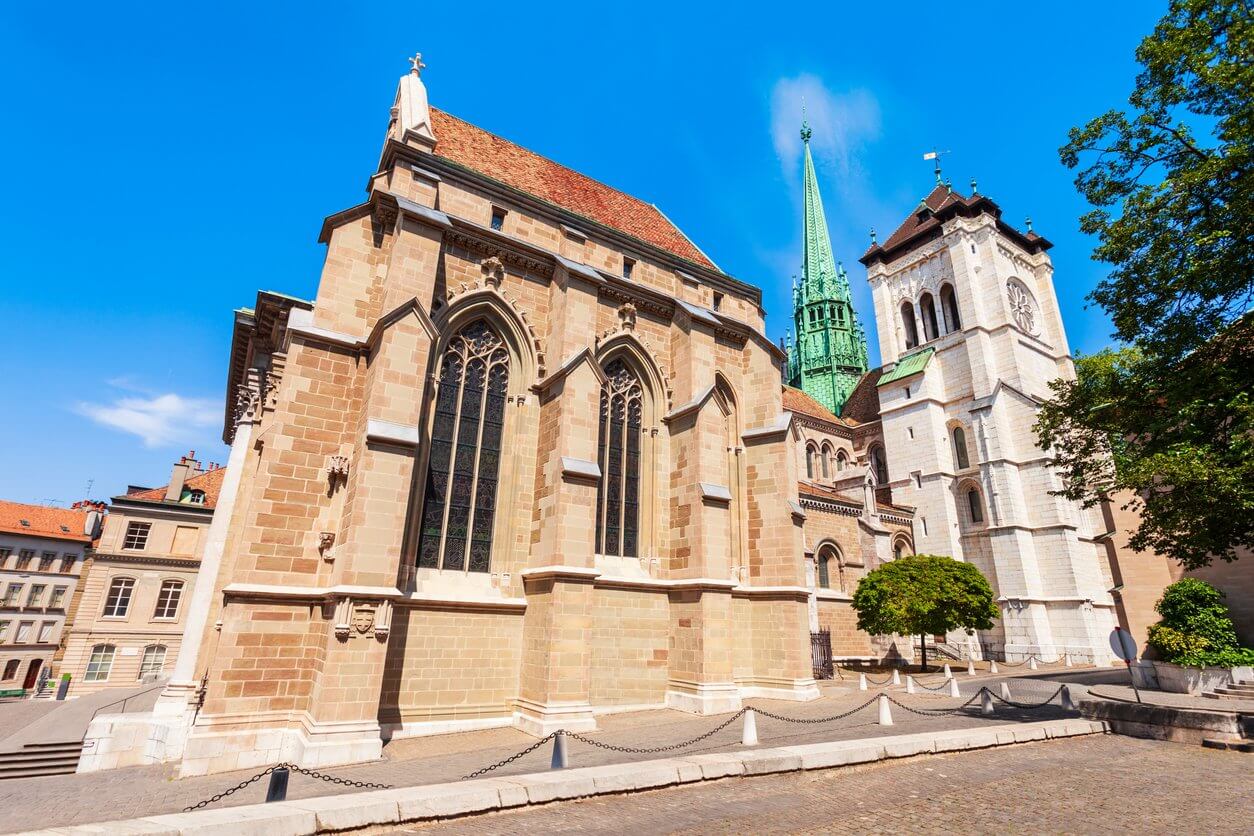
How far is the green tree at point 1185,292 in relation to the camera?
33.0 ft

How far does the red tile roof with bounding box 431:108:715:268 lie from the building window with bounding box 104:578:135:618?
29022mm

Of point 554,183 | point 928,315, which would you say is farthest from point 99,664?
point 928,315

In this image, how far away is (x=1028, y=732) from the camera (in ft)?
31.6

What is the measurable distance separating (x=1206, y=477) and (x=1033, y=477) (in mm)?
27810

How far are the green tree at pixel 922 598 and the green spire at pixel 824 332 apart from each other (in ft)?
95.5

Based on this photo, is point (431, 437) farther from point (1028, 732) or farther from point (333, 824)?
point (1028, 732)

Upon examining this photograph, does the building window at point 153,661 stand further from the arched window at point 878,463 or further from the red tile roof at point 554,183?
the arched window at point 878,463

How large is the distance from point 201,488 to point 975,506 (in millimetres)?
47569

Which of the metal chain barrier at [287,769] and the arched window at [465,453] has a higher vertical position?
the arched window at [465,453]

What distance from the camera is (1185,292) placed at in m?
11.2

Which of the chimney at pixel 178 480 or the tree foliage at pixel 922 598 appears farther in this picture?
the chimney at pixel 178 480

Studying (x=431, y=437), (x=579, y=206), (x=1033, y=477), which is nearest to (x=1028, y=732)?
(x=431, y=437)

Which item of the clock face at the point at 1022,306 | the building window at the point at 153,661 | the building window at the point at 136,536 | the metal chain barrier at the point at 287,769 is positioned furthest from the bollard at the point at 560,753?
the clock face at the point at 1022,306

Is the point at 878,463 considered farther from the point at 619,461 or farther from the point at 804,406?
the point at 619,461
